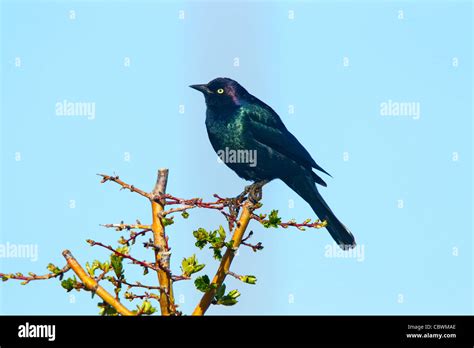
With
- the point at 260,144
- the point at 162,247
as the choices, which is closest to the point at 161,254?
the point at 162,247

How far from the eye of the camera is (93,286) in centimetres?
366

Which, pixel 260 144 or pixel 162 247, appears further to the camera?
pixel 260 144

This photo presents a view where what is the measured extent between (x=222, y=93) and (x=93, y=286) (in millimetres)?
4872

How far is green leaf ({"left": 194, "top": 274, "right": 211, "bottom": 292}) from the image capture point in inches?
147

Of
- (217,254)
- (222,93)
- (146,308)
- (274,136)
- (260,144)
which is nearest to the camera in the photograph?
(146,308)

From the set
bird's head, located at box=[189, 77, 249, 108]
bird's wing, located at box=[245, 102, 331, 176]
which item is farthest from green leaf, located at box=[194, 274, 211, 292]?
bird's head, located at box=[189, 77, 249, 108]

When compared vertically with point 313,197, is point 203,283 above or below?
below

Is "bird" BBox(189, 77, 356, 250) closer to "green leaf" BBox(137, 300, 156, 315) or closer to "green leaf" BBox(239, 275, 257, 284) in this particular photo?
"green leaf" BBox(239, 275, 257, 284)

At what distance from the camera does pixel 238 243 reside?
4012 millimetres

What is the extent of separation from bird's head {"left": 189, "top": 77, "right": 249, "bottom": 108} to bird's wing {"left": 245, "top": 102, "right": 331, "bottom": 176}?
0.66ft

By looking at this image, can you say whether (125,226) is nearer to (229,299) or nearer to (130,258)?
(130,258)
